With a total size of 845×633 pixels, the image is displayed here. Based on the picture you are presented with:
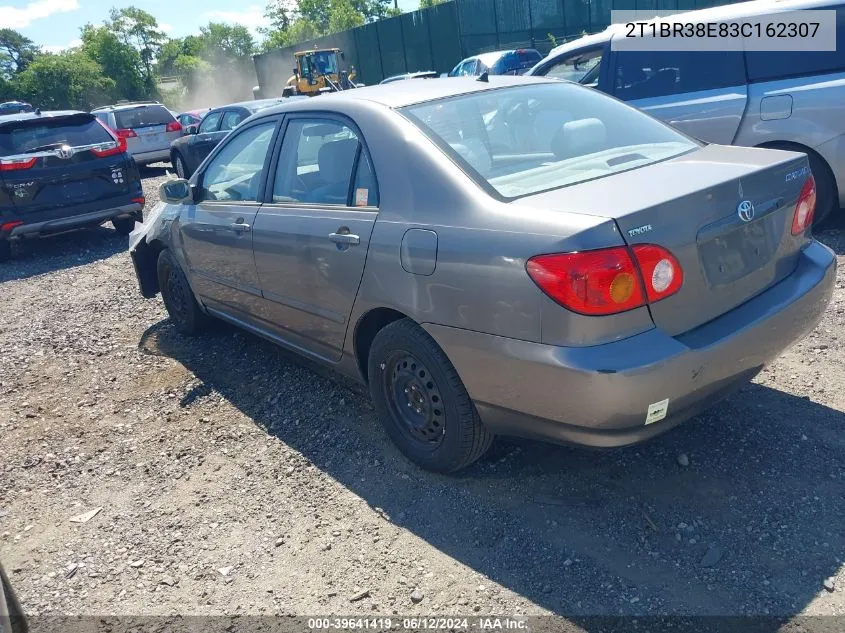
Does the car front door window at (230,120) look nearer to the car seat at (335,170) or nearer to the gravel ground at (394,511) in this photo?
the gravel ground at (394,511)

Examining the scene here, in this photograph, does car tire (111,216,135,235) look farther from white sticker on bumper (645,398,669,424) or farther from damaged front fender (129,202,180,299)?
white sticker on bumper (645,398,669,424)

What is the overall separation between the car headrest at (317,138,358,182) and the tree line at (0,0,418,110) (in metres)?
49.5

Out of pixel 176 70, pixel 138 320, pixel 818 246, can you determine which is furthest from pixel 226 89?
pixel 818 246

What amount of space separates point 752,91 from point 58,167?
7727mm

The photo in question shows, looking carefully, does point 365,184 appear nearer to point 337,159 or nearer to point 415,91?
point 337,159

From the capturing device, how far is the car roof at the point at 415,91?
3555 millimetres

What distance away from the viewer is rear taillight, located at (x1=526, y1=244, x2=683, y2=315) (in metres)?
2.50

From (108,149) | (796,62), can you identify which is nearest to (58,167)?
(108,149)

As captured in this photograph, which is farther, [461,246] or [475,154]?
[475,154]

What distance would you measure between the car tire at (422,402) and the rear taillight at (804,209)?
1593 millimetres

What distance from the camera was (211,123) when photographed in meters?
14.2

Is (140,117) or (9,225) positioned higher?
(140,117)

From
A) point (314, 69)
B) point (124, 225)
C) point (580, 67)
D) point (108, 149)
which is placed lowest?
point (124, 225)

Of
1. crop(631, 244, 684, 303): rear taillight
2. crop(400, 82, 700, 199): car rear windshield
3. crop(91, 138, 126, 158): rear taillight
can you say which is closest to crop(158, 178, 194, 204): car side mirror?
crop(400, 82, 700, 199): car rear windshield
